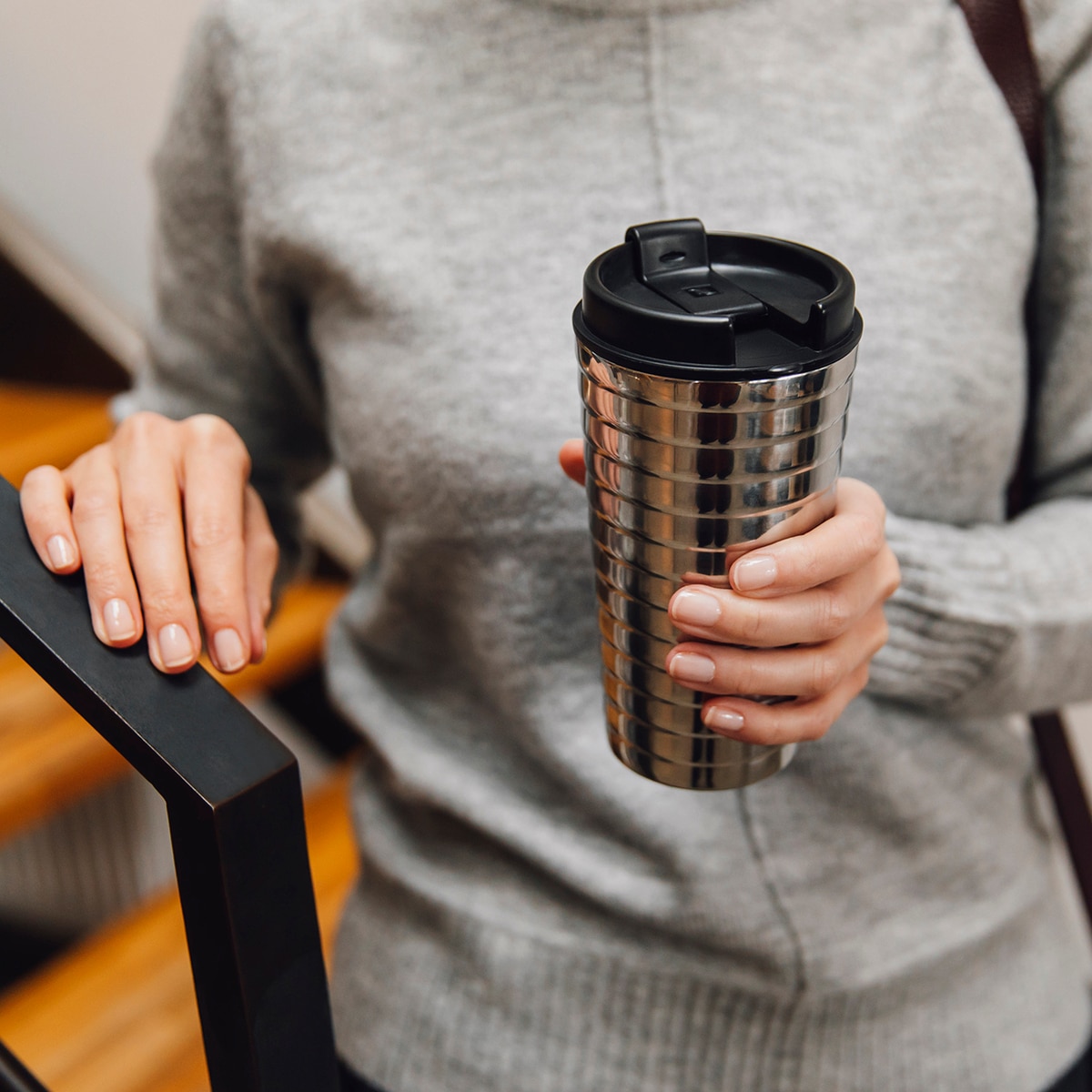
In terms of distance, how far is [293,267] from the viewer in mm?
619

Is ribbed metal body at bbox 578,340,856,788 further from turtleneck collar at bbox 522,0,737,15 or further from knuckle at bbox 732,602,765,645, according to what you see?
turtleneck collar at bbox 522,0,737,15

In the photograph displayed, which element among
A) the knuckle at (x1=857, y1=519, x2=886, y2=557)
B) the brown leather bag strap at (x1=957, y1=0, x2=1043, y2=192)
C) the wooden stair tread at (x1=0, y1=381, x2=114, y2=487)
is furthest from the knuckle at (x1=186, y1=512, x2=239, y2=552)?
the wooden stair tread at (x1=0, y1=381, x2=114, y2=487)

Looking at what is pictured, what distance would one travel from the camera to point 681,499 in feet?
0.97

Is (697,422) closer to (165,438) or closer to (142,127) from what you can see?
(165,438)

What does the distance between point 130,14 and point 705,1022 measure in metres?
1.44

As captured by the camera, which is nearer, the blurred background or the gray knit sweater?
the gray knit sweater

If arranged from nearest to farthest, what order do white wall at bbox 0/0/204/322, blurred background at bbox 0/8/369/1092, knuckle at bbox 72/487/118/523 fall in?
knuckle at bbox 72/487/118/523
blurred background at bbox 0/8/369/1092
white wall at bbox 0/0/204/322

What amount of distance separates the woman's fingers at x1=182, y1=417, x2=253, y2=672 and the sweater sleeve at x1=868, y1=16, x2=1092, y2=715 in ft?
0.99

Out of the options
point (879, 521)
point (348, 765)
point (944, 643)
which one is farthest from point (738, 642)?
point (348, 765)

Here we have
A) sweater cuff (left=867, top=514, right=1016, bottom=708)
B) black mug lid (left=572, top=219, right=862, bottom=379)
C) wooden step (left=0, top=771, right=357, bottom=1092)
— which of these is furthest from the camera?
wooden step (left=0, top=771, right=357, bottom=1092)

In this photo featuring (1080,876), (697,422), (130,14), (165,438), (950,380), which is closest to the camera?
(697,422)

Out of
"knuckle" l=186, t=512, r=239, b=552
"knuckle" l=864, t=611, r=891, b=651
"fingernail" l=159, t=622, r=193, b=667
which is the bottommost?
"knuckle" l=864, t=611, r=891, b=651

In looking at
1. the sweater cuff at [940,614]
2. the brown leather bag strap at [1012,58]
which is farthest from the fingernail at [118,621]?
the brown leather bag strap at [1012,58]

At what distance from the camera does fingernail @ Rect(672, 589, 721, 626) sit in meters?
0.31
